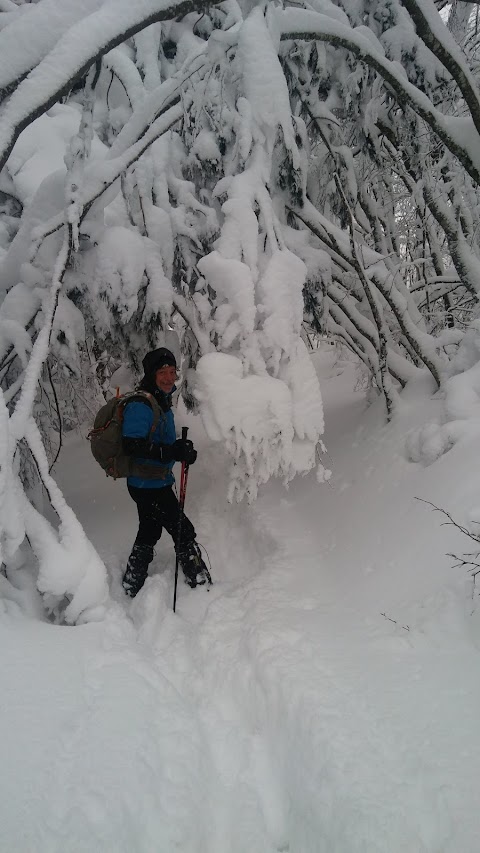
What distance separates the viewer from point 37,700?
228cm

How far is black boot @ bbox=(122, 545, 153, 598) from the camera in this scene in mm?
4066

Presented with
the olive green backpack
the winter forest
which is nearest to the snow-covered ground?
the winter forest

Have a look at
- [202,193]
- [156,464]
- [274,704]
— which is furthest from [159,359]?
[274,704]

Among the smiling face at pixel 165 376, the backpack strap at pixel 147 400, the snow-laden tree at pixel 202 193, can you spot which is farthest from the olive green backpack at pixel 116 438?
the snow-laden tree at pixel 202 193

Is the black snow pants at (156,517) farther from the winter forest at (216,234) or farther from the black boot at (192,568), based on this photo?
the winter forest at (216,234)

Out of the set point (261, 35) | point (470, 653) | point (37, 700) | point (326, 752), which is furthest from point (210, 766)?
point (261, 35)

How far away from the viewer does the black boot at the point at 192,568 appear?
4.17m

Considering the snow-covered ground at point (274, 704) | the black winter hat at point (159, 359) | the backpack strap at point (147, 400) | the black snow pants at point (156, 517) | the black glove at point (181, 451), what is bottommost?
the snow-covered ground at point (274, 704)

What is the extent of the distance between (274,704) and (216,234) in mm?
3303

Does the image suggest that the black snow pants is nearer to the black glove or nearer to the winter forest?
the black glove

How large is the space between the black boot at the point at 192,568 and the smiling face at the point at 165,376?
1396 millimetres

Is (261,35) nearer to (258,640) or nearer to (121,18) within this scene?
(121,18)

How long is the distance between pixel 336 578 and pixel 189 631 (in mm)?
1220

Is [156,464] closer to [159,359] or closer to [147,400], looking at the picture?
[147,400]
